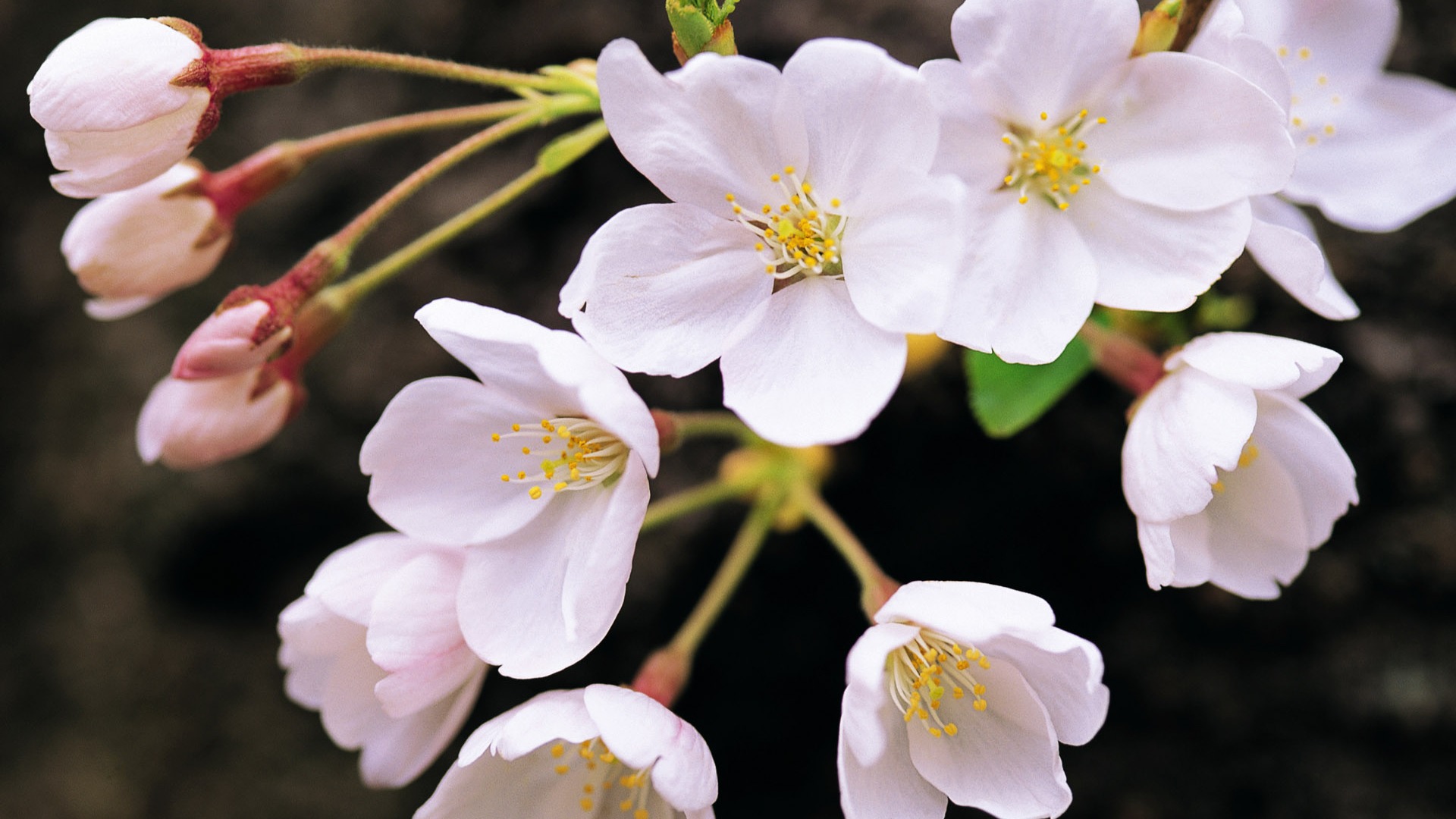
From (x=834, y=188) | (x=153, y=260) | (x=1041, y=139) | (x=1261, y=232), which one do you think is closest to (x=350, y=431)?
(x=153, y=260)

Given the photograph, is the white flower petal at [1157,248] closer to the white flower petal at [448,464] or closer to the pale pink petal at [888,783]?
the pale pink petal at [888,783]

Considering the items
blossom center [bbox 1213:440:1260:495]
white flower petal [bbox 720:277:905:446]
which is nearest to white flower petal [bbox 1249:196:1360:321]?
blossom center [bbox 1213:440:1260:495]

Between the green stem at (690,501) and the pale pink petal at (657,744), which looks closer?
the pale pink petal at (657,744)

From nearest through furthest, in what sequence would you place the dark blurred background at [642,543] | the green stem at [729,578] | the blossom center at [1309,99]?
the green stem at [729,578] < the blossom center at [1309,99] < the dark blurred background at [642,543]

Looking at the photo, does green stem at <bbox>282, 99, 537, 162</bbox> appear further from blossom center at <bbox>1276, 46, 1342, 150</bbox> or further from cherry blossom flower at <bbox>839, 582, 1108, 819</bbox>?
blossom center at <bbox>1276, 46, 1342, 150</bbox>

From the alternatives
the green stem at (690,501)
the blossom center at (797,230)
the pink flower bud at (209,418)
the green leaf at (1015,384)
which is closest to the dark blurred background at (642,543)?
the green stem at (690,501)

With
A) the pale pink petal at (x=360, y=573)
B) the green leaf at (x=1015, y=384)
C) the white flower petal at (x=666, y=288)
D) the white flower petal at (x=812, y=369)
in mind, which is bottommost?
the green leaf at (x=1015, y=384)

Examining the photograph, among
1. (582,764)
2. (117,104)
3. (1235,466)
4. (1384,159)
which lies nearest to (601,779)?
(582,764)
